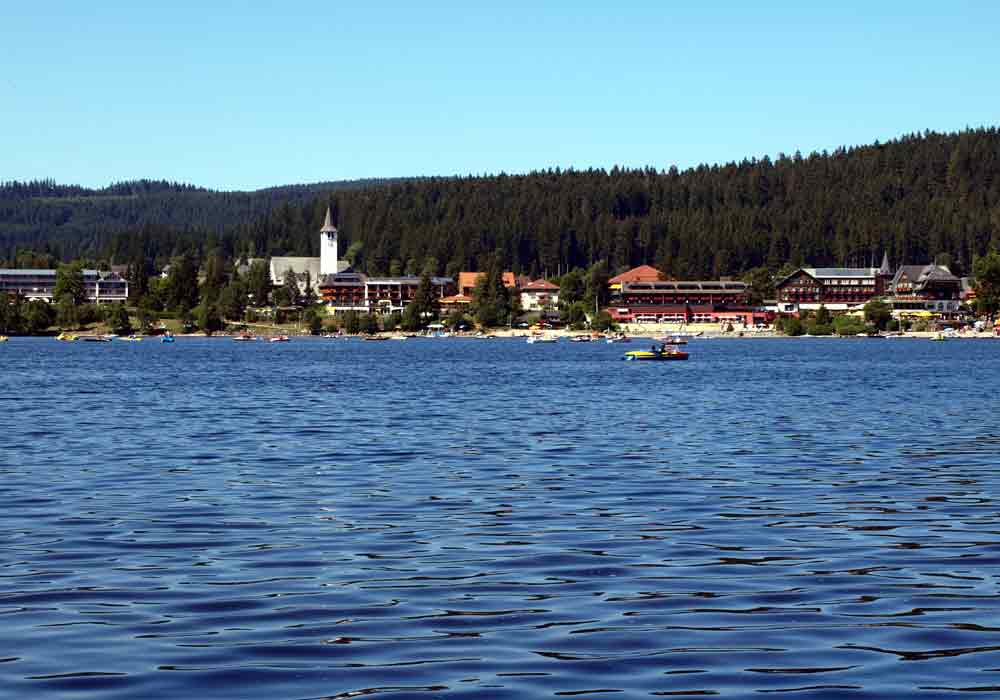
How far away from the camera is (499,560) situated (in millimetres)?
21609

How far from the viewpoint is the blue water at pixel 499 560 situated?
49.4 feet

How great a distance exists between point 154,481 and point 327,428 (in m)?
16.8

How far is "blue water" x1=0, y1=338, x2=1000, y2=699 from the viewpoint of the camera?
15.1m

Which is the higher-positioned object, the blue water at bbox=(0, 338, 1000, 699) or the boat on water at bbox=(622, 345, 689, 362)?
the blue water at bbox=(0, 338, 1000, 699)

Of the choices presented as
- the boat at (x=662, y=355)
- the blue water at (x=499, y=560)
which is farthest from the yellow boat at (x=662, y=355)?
the blue water at (x=499, y=560)

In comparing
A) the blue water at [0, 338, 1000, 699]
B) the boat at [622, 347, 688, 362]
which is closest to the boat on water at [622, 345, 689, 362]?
the boat at [622, 347, 688, 362]

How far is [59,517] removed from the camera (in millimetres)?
26422

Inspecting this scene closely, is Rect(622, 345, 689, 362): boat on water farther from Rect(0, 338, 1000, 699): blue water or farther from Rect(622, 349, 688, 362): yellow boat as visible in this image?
Rect(0, 338, 1000, 699): blue water

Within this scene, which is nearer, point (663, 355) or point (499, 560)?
point (499, 560)

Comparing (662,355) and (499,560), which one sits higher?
(499,560)

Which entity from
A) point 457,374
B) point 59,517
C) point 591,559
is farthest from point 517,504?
point 457,374

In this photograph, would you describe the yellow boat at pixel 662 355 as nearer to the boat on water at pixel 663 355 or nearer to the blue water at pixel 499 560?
the boat on water at pixel 663 355

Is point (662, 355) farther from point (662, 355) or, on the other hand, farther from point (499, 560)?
point (499, 560)

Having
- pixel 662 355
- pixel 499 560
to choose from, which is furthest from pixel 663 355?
pixel 499 560
